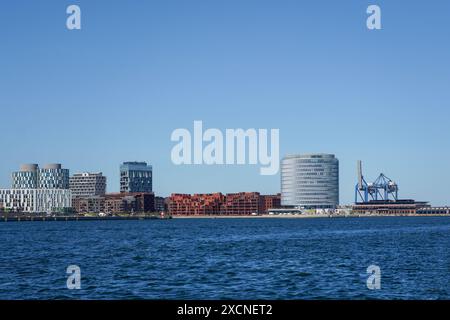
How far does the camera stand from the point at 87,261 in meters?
67.4

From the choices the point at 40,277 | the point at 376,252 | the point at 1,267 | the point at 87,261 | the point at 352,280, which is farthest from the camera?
the point at 376,252

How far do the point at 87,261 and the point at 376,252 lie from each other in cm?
3580

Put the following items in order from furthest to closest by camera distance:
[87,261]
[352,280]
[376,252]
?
[376,252] < [87,261] < [352,280]

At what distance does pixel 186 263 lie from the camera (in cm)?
6378

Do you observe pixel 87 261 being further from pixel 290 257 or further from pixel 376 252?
pixel 376 252

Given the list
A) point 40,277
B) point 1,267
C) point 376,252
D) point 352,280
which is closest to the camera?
point 352,280
